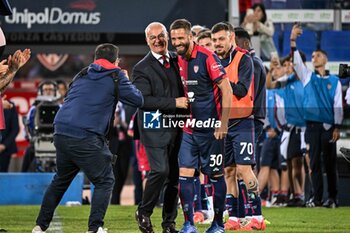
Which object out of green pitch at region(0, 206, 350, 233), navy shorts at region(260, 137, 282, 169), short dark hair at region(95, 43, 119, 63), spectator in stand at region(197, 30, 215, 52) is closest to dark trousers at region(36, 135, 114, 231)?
short dark hair at region(95, 43, 119, 63)

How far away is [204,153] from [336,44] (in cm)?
864

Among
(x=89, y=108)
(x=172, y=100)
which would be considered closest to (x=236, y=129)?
(x=172, y=100)

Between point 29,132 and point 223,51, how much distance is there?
289 inches

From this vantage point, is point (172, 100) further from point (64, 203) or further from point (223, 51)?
point (64, 203)

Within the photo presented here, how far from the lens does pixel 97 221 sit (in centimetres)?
1169

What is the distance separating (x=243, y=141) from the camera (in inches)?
543

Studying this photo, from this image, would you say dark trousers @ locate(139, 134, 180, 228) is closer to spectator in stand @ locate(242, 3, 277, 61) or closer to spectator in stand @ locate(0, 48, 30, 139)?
spectator in stand @ locate(0, 48, 30, 139)

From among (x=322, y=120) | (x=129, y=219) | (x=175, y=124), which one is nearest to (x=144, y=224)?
(x=175, y=124)

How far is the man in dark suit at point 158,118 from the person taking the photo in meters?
12.3

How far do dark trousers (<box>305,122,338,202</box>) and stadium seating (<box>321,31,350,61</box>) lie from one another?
7.03 ft

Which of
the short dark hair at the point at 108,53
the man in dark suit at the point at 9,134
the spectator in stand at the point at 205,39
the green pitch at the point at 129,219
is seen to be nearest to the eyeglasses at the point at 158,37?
the short dark hair at the point at 108,53

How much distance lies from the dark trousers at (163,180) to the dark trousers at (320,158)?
6.56m

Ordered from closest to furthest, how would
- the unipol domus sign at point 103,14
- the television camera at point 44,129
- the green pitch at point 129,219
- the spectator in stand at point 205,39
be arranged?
the green pitch at point 129,219
the spectator in stand at point 205,39
the television camera at point 44,129
the unipol domus sign at point 103,14

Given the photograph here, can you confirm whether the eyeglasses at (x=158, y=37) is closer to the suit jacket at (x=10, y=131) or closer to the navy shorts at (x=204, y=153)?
the navy shorts at (x=204, y=153)
